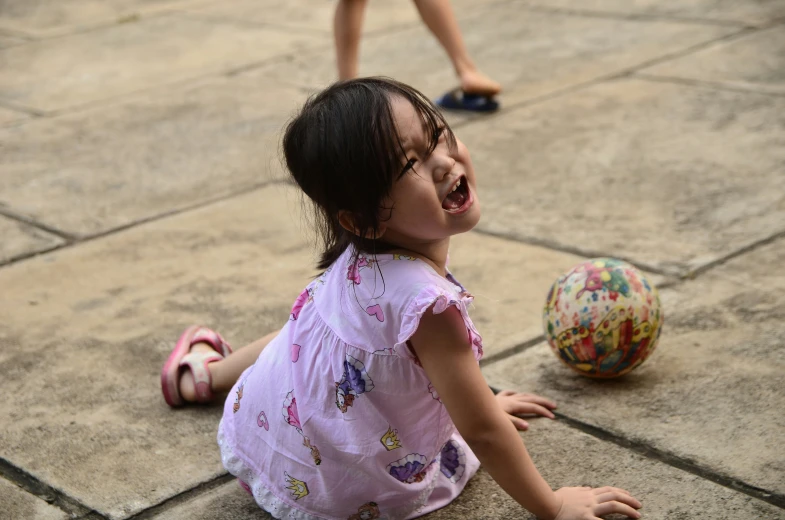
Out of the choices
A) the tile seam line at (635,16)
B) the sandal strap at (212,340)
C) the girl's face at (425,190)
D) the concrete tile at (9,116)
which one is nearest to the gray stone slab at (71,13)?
the concrete tile at (9,116)

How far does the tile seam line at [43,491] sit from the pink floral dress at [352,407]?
1.22 feet

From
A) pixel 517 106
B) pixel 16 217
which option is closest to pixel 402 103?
pixel 16 217

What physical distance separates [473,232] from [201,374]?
A: 1544mm

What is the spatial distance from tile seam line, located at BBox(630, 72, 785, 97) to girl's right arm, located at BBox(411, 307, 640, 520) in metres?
3.71

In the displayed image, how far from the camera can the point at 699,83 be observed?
19.0ft

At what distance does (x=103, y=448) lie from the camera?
2904 mm

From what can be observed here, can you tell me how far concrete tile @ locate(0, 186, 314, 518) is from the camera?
282 centimetres

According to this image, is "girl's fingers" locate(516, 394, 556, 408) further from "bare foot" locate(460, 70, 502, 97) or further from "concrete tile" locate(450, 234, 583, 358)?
"bare foot" locate(460, 70, 502, 97)

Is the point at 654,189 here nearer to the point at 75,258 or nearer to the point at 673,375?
the point at 673,375

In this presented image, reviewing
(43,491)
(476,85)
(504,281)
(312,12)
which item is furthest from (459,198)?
(312,12)

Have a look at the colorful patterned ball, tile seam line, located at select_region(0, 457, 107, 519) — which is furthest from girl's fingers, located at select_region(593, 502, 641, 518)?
tile seam line, located at select_region(0, 457, 107, 519)

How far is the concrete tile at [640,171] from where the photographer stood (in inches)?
159

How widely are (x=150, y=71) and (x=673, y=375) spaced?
15.8 ft

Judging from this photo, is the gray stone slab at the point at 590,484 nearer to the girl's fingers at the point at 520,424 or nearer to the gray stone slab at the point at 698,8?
the girl's fingers at the point at 520,424
